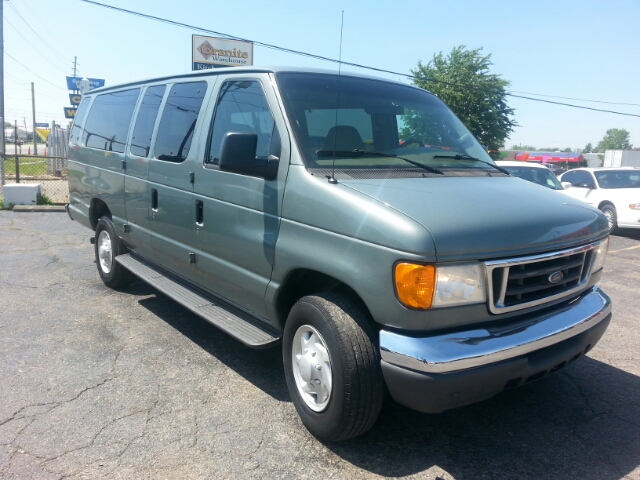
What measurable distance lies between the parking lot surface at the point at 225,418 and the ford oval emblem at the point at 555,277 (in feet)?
3.21

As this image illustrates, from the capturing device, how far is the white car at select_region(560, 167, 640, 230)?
40.7 feet

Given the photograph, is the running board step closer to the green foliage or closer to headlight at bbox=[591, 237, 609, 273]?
headlight at bbox=[591, 237, 609, 273]

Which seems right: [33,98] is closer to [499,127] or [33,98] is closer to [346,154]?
[499,127]

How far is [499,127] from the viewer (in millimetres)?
22469

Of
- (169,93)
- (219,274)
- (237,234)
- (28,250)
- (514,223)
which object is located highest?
(169,93)

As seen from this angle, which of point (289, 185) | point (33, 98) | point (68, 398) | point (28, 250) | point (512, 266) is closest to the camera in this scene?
point (512, 266)

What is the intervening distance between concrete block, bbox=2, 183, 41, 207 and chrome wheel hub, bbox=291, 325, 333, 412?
10899 millimetres

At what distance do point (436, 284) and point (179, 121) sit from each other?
283 centimetres

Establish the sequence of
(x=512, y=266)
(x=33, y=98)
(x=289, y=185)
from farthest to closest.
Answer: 1. (x=33, y=98)
2. (x=289, y=185)
3. (x=512, y=266)

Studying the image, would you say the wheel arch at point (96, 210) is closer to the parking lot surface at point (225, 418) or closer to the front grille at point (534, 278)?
the parking lot surface at point (225, 418)

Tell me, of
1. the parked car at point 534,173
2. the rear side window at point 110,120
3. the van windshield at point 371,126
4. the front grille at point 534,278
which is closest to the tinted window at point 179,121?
the rear side window at point 110,120

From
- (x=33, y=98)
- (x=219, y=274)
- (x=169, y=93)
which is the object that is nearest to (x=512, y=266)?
(x=219, y=274)

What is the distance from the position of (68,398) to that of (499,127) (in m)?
21.8

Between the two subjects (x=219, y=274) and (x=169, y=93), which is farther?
(x=169, y=93)
